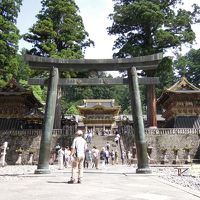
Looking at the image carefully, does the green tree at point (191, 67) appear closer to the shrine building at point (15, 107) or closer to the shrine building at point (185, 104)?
the shrine building at point (185, 104)

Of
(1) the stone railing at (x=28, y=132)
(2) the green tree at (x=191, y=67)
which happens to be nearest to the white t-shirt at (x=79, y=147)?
(1) the stone railing at (x=28, y=132)

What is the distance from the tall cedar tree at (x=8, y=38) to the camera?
104ft

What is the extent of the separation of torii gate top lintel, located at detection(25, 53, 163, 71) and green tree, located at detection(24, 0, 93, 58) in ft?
50.0

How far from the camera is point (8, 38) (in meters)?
31.9

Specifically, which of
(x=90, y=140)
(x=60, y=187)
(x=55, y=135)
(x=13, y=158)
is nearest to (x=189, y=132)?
(x=90, y=140)

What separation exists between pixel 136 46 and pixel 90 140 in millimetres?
9927

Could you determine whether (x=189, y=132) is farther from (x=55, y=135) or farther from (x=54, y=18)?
(x=54, y=18)

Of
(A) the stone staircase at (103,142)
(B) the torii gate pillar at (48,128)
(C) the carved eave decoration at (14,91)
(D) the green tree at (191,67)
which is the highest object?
(D) the green tree at (191,67)

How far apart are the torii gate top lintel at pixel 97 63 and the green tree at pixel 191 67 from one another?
42922 millimetres

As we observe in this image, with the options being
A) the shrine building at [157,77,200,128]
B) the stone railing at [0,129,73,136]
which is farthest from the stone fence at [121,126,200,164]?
the stone railing at [0,129,73,136]

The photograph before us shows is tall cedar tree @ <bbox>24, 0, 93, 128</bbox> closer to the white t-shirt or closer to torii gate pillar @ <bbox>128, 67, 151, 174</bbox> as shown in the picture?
torii gate pillar @ <bbox>128, 67, 151, 174</bbox>

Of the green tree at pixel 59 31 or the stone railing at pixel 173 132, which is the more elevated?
the green tree at pixel 59 31

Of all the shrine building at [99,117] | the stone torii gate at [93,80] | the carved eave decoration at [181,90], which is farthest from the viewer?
the shrine building at [99,117]

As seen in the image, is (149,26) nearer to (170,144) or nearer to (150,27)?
(150,27)
